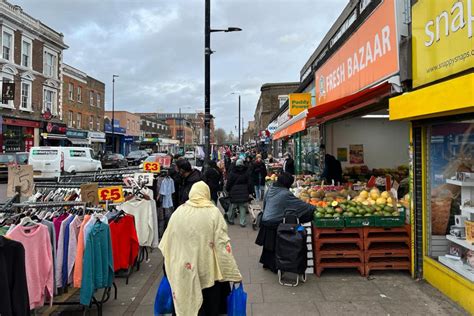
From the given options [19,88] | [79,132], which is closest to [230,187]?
[19,88]

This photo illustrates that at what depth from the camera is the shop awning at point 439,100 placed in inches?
141

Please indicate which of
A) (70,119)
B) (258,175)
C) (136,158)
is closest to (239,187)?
(258,175)

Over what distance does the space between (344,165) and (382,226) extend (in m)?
6.82

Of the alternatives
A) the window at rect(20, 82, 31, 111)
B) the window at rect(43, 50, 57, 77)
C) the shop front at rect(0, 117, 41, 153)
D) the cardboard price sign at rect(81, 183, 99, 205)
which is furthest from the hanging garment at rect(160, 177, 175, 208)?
the window at rect(43, 50, 57, 77)

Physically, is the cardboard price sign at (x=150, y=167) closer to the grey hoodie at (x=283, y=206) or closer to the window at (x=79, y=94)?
the grey hoodie at (x=283, y=206)

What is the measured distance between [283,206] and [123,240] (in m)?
2.41

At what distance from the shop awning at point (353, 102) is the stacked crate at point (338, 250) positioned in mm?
2072

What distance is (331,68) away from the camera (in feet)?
34.6

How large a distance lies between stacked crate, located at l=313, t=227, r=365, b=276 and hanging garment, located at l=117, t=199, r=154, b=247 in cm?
275

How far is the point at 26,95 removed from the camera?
30.5 meters

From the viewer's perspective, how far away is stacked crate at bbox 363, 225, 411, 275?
18.7ft

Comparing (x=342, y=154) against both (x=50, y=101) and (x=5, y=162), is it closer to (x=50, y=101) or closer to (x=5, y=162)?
(x=5, y=162)

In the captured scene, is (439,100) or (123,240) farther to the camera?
(123,240)

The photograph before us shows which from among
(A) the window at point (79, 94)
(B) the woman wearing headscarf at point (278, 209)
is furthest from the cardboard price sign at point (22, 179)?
(A) the window at point (79, 94)
